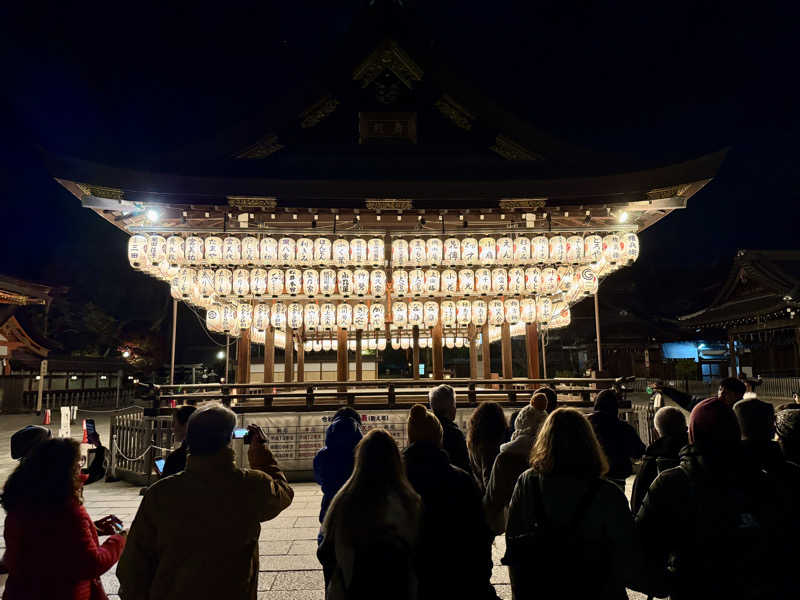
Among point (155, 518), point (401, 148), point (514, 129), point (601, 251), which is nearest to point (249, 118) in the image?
point (401, 148)

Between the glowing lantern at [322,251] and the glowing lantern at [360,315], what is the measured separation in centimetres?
243

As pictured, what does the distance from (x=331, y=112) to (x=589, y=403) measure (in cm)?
1160

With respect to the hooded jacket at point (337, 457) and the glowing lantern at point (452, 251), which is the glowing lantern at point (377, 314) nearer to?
the glowing lantern at point (452, 251)

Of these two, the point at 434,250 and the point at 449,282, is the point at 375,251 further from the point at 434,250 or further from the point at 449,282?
the point at 449,282

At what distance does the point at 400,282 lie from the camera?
12.0 meters

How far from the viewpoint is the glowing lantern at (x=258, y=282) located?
11.7 metres

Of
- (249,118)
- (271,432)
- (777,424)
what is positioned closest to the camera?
(777,424)

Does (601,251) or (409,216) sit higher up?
(409,216)

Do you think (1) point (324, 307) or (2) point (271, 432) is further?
(1) point (324, 307)

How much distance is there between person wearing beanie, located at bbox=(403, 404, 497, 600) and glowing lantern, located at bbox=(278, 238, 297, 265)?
29.5 ft

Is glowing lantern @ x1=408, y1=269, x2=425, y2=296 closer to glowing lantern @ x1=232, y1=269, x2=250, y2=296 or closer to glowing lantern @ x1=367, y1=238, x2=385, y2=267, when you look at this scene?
glowing lantern @ x1=367, y1=238, x2=385, y2=267

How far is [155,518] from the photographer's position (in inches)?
95.5

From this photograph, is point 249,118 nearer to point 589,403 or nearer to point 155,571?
point 589,403

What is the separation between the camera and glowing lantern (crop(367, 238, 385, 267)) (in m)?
11.5
